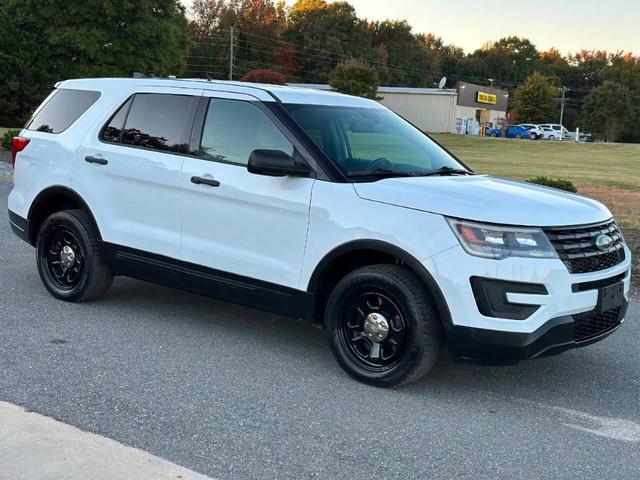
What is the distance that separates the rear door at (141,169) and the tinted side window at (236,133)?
7.8 inches

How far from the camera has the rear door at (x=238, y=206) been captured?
4832mm

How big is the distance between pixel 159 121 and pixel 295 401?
253cm

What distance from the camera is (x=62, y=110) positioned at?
21.0 ft

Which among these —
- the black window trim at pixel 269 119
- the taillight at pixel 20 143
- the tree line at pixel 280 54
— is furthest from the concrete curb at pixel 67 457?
the tree line at pixel 280 54

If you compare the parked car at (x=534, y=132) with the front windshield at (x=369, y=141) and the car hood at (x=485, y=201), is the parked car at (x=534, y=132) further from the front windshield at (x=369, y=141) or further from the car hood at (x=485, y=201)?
the car hood at (x=485, y=201)

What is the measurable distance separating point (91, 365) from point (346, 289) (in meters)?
1.71

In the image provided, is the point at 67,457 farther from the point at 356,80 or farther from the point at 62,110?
the point at 356,80

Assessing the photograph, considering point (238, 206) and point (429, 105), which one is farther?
point (429, 105)

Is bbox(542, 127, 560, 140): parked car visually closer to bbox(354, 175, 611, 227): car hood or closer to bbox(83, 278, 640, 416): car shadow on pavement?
bbox(83, 278, 640, 416): car shadow on pavement

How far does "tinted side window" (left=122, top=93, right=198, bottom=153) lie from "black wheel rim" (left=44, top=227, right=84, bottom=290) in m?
1.03

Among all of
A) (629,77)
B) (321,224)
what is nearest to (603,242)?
(321,224)

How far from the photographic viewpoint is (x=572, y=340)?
14.1ft

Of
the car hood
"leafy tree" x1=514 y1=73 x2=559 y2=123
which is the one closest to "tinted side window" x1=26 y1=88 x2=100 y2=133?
the car hood

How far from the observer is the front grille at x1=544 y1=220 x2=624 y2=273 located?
13.8ft
